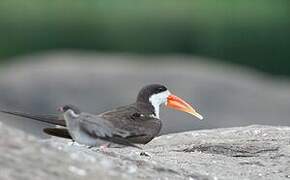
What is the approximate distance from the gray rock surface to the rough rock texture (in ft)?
30.0

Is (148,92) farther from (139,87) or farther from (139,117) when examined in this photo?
(139,87)

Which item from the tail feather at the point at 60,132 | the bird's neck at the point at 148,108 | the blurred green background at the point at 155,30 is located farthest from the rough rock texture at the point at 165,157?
the blurred green background at the point at 155,30

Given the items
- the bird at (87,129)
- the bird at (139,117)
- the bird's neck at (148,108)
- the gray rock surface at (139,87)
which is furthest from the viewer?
the gray rock surface at (139,87)

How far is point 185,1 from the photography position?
27.5 meters

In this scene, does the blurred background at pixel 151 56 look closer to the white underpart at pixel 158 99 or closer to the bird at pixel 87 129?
the white underpart at pixel 158 99

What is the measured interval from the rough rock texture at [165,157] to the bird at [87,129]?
0.23 ft

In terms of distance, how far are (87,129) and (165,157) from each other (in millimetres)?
1376

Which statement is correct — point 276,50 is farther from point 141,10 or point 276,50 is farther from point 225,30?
point 141,10

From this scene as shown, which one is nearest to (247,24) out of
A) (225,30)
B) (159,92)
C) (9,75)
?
(225,30)

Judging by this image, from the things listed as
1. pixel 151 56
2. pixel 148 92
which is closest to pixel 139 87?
pixel 151 56

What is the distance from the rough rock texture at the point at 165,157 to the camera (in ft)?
19.1

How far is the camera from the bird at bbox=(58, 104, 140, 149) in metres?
6.84

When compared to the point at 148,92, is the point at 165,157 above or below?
below

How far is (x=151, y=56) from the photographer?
24.1m
